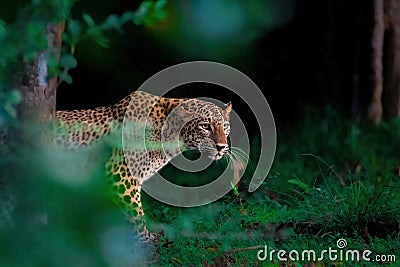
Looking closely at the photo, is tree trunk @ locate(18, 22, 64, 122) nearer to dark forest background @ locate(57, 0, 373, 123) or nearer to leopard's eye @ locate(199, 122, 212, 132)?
leopard's eye @ locate(199, 122, 212, 132)

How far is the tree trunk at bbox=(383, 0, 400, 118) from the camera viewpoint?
346 inches

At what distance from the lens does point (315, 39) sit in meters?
9.67

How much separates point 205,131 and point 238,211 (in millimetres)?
649

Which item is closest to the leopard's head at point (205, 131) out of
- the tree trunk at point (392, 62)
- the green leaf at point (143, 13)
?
the tree trunk at point (392, 62)

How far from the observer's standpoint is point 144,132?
6027 millimetres

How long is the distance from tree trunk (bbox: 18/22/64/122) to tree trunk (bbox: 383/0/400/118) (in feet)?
18.5

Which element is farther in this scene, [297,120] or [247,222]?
[297,120]

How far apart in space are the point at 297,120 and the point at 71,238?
7.58 meters

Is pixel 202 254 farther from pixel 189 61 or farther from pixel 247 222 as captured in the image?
pixel 189 61

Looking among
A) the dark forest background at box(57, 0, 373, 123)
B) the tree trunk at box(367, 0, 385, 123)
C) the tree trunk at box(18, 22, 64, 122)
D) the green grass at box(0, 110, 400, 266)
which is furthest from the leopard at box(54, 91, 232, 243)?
the tree trunk at box(367, 0, 385, 123)

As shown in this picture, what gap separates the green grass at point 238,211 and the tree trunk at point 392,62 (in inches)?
9.8

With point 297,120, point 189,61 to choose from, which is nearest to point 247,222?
point 189,61

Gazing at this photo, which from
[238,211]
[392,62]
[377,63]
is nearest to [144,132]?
[238,211]

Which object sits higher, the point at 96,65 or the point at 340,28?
the point at 340,28
